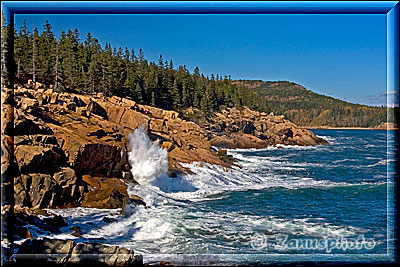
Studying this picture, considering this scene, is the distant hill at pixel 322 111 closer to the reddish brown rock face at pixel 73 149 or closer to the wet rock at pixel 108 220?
the reddish brown rock face at pixel 73 149

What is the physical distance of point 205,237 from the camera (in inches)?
450

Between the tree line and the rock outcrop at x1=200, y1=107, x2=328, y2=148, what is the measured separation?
378 cm

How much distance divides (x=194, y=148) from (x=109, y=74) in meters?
20.1

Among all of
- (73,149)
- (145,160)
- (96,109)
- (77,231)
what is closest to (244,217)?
(77,231)

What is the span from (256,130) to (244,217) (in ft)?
150

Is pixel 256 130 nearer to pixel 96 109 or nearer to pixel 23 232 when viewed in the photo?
pixel 96 109

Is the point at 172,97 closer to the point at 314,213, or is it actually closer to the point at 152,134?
the point at 152,134

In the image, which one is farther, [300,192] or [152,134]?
[152,134]

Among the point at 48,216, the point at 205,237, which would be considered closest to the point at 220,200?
the point at 205,237

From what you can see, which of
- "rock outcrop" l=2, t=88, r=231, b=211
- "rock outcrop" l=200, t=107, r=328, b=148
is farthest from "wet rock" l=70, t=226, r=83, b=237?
"rock outcrop" l=200, t=107, r=328, b=148

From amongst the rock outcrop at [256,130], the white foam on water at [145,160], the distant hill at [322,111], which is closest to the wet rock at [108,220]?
the white foam on water at [145,160]

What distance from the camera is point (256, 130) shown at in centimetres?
5931

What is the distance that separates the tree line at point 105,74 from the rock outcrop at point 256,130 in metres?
3.78

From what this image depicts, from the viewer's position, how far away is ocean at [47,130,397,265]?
30.0 ft
